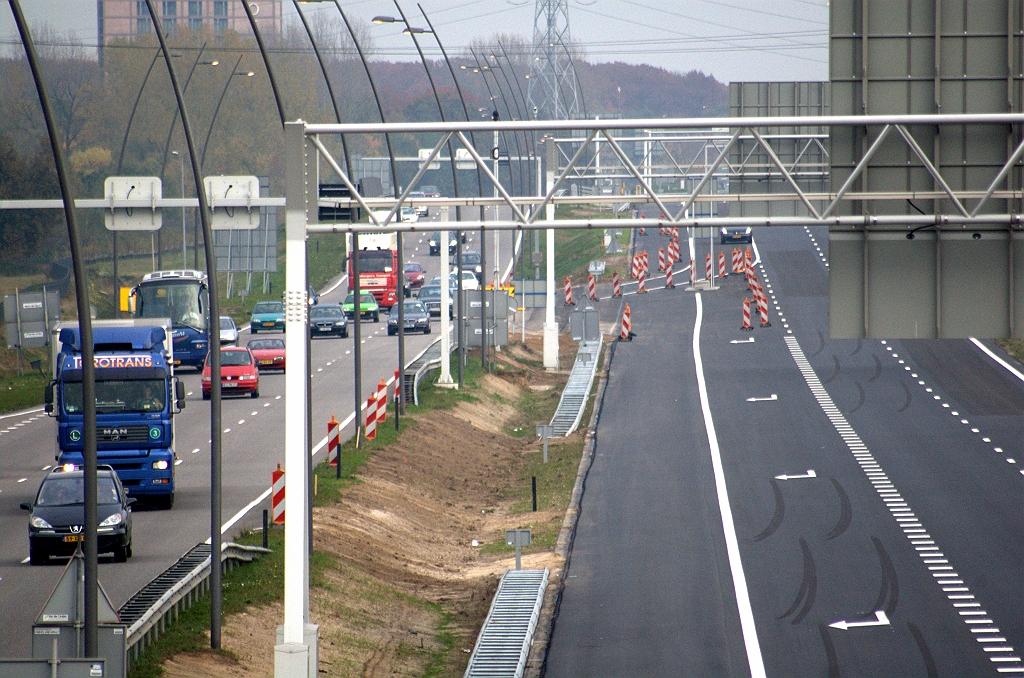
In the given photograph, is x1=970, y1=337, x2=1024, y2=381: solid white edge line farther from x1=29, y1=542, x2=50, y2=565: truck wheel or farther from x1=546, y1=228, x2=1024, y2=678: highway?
x1=29, y1=542, x2=50, y2=565: truck wheel

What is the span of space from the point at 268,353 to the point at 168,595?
3564 centimetres

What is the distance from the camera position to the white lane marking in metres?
25.6

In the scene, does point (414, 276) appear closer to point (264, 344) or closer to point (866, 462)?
point (264, 344)

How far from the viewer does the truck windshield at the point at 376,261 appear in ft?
250

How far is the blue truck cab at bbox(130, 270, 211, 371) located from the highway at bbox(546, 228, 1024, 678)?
15904mm

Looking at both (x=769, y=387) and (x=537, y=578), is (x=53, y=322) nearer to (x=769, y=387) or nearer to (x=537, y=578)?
(x=769, y=387)

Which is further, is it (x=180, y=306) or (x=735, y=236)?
(x=735, y=236)

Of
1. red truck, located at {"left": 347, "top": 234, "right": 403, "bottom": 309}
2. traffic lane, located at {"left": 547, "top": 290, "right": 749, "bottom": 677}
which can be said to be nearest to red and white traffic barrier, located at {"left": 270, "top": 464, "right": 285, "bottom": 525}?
traffic lane, located at {"left": 547, "top": 290, "right": 749, "bottom": 677}

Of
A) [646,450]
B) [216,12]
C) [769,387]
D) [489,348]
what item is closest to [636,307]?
[489,348]

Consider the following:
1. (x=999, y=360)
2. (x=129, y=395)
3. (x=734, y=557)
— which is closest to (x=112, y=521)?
(x=129, y=395)

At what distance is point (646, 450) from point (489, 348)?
19.6 meters

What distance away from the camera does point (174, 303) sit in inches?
2055

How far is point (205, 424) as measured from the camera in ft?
135

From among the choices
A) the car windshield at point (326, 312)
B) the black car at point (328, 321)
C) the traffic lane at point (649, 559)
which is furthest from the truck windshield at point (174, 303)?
the traffic lane at point (649, 559)
